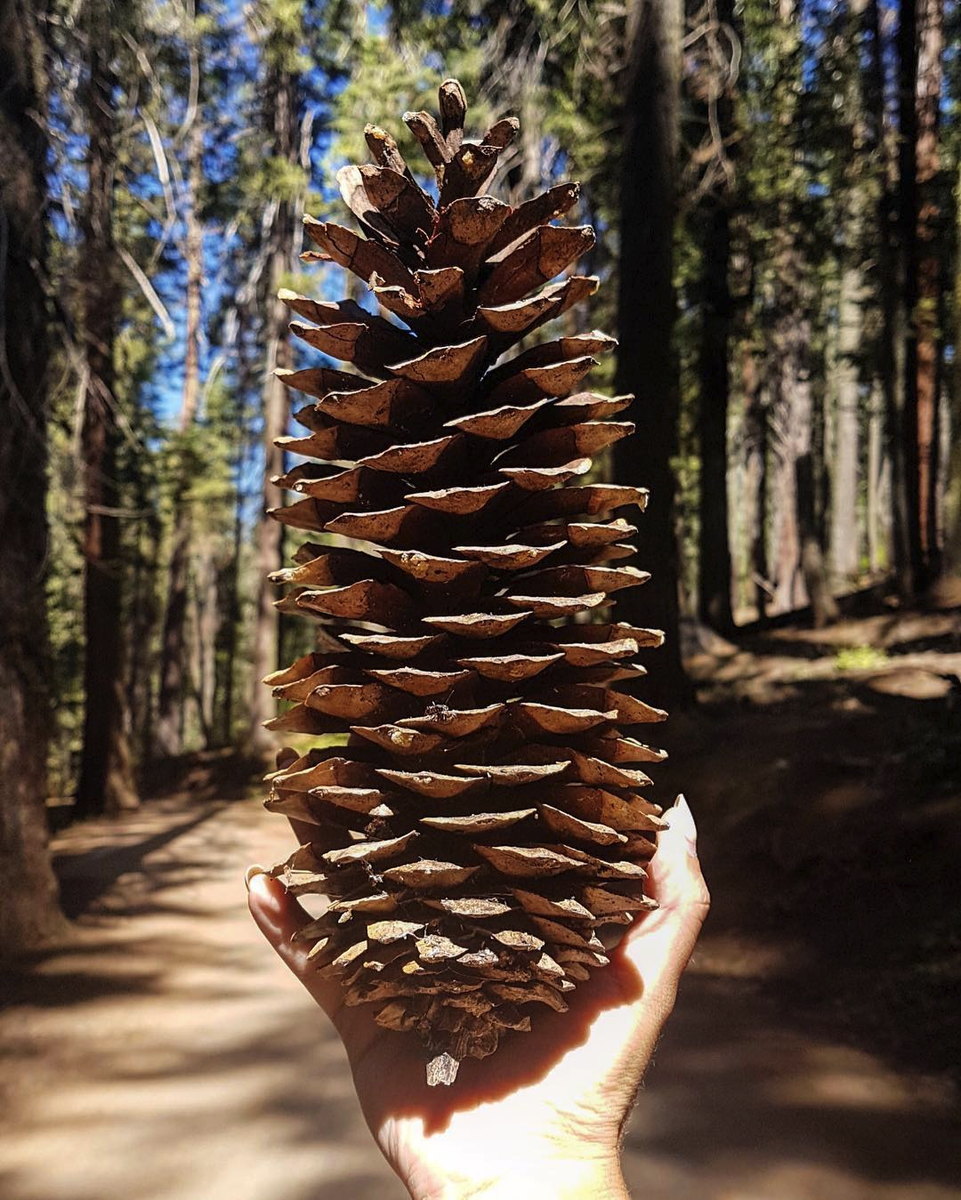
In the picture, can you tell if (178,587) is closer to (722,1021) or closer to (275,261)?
(275,261)

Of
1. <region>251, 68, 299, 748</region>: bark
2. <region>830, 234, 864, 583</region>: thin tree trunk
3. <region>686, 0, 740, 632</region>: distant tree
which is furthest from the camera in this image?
<region>251, 68, 299, 748</region>: bark

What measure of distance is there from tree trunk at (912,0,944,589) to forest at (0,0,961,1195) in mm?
61

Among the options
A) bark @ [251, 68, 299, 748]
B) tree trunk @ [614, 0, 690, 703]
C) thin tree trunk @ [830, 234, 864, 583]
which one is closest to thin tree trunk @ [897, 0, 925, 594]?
thin tree trunk @ [830, 234, 864, 583]

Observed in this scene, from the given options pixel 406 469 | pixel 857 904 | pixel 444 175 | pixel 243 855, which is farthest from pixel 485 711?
pixel 243 855

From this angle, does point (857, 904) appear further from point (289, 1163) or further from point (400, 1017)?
point (400, 1017)

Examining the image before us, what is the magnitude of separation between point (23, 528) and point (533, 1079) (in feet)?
20.4

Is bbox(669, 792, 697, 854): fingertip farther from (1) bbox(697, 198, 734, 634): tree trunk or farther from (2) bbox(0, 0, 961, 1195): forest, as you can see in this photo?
(1) bbox(697, 198, 734, 634): tree trunk

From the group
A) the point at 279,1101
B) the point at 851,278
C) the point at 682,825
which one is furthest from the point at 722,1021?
the point at 851,278

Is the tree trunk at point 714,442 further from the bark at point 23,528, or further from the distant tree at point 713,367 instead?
the bark at point 23,528

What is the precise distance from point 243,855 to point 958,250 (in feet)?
34.4

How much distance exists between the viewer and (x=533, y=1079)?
117 centimetres

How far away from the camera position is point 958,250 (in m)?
9.98

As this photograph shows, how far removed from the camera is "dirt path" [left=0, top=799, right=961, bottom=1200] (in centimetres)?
360

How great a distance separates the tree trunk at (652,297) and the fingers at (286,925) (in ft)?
17.0
